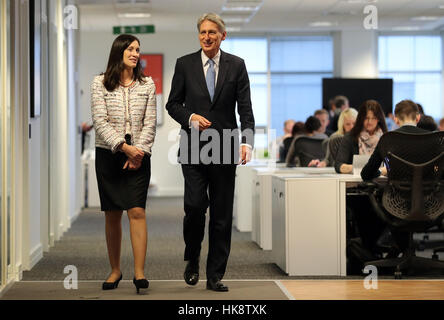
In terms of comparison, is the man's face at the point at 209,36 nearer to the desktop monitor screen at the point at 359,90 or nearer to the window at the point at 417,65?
the desktop monitor screen at the point at 359,90

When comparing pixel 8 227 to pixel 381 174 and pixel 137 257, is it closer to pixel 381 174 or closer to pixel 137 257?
pixel 137 257

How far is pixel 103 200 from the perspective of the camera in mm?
4969

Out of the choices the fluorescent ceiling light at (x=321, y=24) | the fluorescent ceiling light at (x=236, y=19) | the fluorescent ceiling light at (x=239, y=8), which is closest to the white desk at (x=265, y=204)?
the fluorescent ceiling light at (x=239, y=8)

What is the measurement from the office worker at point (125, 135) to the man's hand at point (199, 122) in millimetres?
338

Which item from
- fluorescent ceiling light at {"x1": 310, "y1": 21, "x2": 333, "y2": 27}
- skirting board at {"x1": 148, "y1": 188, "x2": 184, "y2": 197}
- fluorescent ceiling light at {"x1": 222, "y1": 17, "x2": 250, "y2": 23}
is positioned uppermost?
fluorescent ceiling light at {"x1": 310, "y1": 21, "x2": 333, "y2": 27}

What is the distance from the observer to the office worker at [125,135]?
493cm

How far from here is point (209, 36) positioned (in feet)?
15.8

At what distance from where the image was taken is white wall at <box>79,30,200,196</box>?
17.8 metres

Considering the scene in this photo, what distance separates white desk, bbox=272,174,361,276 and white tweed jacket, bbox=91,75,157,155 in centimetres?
139

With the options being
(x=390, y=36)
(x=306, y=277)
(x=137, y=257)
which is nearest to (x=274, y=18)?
(x=390, y=36)

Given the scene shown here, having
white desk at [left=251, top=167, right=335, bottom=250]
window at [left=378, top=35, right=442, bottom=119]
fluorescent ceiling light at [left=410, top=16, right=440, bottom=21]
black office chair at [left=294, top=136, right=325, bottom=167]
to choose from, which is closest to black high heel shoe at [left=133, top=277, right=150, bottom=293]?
white desk at [left=251, top=167, right=335, bottom=250]

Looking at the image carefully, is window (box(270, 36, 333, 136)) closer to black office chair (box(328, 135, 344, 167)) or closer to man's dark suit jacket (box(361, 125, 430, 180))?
black office chair (box(328, 135, 344, 167))

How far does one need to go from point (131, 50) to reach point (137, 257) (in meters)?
1.23

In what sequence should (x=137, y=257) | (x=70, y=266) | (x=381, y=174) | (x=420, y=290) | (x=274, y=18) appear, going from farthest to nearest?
1. (x=274, y=18)
2. (x=70, y=266)
3. (x=381, y=174)
4. (x=420, y=290)
5. (x=137, y=257)
